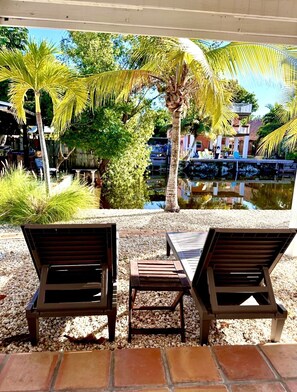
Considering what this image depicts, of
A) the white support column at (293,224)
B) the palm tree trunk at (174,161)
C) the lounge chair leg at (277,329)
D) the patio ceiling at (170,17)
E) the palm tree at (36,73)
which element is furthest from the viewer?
the palm tree trunk at (174,161)

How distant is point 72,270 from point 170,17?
2518mm

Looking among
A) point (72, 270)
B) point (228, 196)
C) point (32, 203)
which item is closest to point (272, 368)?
point (72, 270)

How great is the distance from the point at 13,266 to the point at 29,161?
9.36m

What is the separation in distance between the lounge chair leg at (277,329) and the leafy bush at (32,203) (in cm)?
449

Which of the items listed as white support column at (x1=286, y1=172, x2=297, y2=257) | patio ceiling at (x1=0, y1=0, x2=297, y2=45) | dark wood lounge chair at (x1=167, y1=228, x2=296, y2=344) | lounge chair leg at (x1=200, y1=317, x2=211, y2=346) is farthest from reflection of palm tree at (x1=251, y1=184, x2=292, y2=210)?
lounge chair leg at (x1=200, y1=317, x2=211, y2=346)

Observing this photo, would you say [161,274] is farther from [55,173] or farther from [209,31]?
[55,173]

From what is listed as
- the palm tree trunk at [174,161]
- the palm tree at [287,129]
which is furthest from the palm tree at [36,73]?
the palm tree at [287,129]

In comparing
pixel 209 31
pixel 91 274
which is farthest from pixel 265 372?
pixel 209 31

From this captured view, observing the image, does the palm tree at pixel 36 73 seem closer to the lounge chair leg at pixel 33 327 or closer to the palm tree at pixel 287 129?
the lounge chair leg at pixel 33 327

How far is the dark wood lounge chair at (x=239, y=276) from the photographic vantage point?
2021mm

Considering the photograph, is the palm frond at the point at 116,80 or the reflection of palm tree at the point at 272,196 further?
the reflection of palm tree at the point at 272,196

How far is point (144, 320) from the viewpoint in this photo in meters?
2.48

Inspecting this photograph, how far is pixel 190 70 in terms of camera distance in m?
6.25

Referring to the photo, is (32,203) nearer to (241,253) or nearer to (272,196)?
(241,253)
